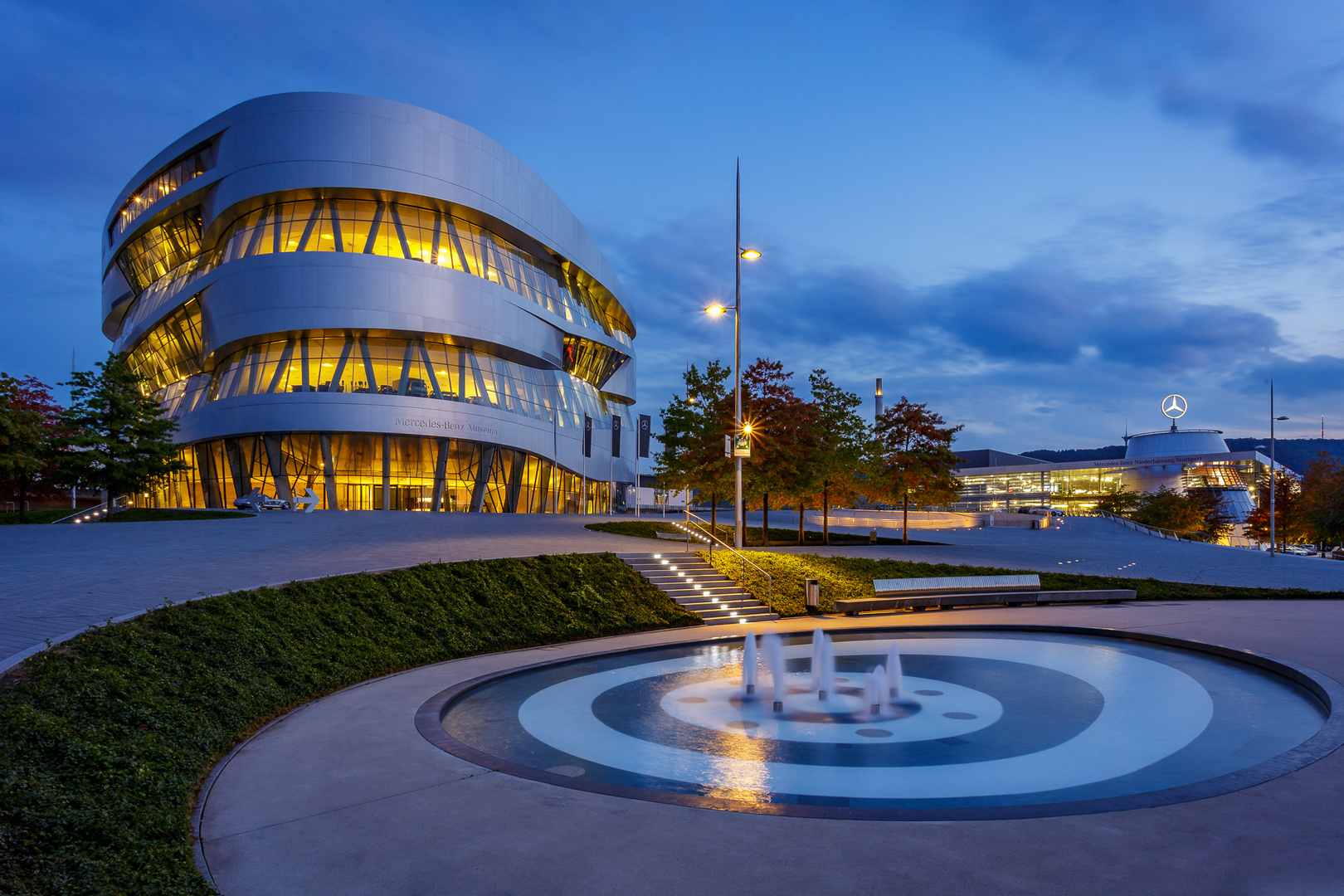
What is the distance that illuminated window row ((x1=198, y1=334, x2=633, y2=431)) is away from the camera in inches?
1912

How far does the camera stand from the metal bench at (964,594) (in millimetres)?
20281

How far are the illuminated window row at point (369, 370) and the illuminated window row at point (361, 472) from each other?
119 inches

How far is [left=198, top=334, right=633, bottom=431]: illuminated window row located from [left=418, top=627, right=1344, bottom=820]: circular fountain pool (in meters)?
40.0

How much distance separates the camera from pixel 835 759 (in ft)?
26.8

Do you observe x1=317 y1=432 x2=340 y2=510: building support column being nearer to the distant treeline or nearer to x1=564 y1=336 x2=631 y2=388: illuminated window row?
x1=564 y1=336 x2=631 y2=388: illuminated window row

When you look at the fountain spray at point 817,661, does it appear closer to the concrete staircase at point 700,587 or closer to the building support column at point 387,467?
the concrete staircase at point 700,587

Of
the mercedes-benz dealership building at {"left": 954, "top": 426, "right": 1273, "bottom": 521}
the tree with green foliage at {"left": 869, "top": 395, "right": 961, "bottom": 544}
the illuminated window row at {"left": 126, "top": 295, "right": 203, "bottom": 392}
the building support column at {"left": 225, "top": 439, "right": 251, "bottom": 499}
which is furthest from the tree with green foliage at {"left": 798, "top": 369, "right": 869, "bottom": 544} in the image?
the mercedes-benz dealership building at {"left": 954, "top": 426, "right": 1273, "bottom": 521}

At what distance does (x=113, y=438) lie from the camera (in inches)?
1457

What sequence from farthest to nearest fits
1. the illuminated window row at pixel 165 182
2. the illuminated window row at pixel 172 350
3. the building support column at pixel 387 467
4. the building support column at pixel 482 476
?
the illuminated window row at pixel 172 350 < the illuminated window row at pixel 165 182 < the building support column at pixel 482 476 < the building support column at pixel 387 467

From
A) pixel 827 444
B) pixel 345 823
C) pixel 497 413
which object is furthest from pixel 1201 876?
pixel 497 413

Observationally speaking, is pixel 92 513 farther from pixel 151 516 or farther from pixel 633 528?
pixel 633 528

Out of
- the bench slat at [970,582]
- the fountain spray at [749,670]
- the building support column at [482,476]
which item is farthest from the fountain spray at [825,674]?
the building support column at [482,476]

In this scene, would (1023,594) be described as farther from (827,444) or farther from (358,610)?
(358,610)

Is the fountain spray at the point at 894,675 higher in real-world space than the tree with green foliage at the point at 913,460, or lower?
lower
